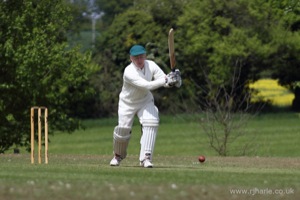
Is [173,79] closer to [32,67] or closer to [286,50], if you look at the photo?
[32,67]

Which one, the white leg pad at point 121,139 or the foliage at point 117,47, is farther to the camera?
the foliage at point 117,47

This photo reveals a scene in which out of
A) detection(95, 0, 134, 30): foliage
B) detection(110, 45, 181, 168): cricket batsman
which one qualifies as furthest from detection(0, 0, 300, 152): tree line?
detection(95, 0, 134, 30): foliage

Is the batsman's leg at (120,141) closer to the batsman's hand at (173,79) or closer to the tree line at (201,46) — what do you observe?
the batsman's hand at (173,79)

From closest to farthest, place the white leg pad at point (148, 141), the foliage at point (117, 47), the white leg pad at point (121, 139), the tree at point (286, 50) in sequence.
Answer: the white leg pad at point (148, 141) < the white leg pad at point (121, 139) < the tree at point (286, 50) < the foliage at point (117, 47)

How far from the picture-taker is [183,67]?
65.4 meters

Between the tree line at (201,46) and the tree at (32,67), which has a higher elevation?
the tree at (32,67)

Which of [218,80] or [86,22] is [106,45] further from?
[86,22]

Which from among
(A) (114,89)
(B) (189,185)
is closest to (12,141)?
(B) (189,185)

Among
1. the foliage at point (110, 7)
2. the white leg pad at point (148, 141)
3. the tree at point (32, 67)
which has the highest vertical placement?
the white leg pad at point (148, 141)

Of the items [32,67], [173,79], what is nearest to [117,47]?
[32,67]

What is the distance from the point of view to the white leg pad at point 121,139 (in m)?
20.2

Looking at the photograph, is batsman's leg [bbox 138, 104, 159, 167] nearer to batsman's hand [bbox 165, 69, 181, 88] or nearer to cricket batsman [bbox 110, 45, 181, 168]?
→ cricket batsman [bbox 110, 45, 181, 168]

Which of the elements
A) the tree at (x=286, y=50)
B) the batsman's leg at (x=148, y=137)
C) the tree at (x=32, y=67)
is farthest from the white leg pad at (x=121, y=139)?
the tree at (x=286, y=50)

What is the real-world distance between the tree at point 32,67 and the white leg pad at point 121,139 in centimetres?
1106
